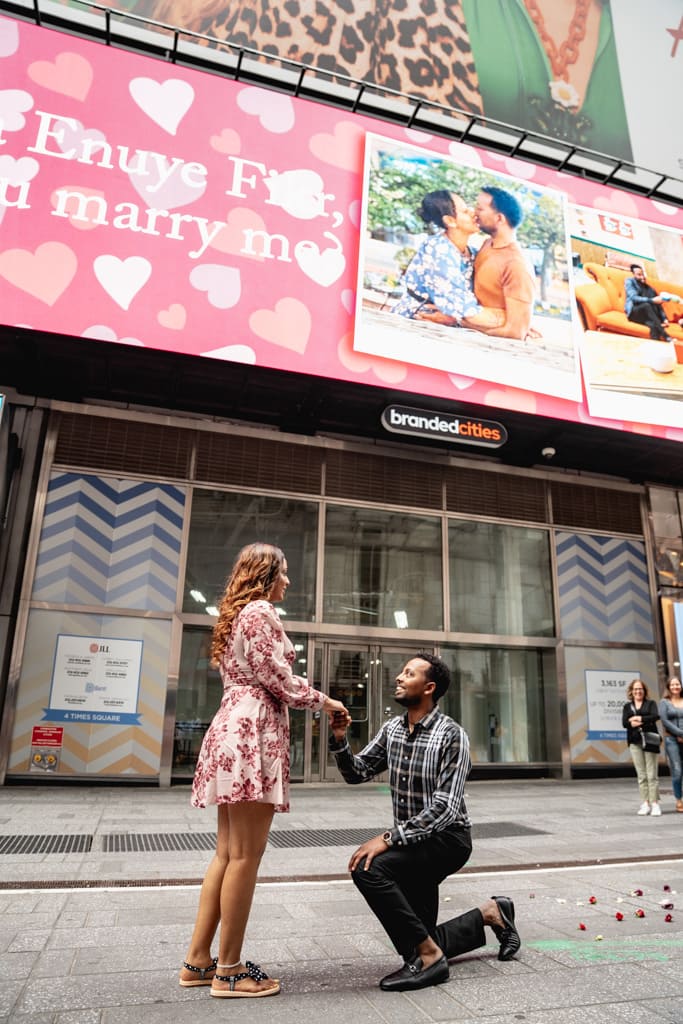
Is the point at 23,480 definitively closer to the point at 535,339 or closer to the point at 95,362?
the point at 95,362

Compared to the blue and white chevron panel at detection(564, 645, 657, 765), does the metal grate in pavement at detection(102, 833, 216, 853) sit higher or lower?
lower

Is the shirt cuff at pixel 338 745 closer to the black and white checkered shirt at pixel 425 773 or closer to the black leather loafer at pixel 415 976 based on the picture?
the black and white checkered shirt at pixel 425 773

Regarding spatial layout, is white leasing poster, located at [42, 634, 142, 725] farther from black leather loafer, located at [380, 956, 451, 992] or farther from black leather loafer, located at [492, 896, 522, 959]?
black leather loafer, located at [380, 956, 451, 992]

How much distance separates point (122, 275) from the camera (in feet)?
31.7

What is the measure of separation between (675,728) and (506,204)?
8.94 metres

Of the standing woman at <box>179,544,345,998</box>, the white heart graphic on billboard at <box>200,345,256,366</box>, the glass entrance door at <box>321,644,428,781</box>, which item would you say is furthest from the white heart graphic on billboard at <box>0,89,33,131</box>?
the standing woman at <box>179,544,345,998</box>

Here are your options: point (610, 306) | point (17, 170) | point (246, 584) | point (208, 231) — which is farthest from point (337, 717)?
point (610, 306)

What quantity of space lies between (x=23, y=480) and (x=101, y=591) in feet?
6.65

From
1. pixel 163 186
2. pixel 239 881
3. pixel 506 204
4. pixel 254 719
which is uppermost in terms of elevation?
pixel 506 204

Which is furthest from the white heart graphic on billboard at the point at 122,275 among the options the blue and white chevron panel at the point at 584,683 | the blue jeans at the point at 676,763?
the blue and white chevron panel at the point at 584,683

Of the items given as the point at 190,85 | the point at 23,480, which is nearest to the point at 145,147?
the point at 190,85

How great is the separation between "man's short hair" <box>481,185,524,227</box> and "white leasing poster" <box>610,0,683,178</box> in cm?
482

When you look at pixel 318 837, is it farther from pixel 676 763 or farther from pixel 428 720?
pixel 676 763

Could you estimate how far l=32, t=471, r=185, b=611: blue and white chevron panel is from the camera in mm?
10516
